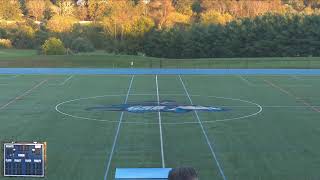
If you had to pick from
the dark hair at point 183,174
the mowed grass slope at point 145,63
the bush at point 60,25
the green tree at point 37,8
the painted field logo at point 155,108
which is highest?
the green tree at point 37,8

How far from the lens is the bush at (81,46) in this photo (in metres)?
69.0

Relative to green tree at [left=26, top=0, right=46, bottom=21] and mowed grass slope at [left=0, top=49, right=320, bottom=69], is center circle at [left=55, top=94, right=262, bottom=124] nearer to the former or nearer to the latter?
mowed grass slope at [left=0, top=49, right=320, bottom=69]

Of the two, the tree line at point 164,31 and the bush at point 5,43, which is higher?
the tree line at point 164,31

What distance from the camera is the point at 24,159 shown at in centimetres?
886

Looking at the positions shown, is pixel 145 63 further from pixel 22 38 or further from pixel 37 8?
pixel 37 8

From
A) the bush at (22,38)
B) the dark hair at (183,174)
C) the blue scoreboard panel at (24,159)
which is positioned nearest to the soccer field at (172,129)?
the blue scoreboard panel at (24,159)

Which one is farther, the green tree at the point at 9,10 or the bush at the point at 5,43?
the green tree at the point at 9,10

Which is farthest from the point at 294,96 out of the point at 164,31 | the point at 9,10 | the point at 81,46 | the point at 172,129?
the point at 9,10

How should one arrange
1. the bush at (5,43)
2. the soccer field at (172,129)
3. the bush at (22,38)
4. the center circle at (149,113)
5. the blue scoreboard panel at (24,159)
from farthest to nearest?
the bush at (22,38) → the bush at (5,43) → the center circle at (149,113) → the soccer field at (172,129) → the blue scoreboard panel at (24,159)

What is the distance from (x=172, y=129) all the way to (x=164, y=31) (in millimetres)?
49403

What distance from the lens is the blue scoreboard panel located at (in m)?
8.76

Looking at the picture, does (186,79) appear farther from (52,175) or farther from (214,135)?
(52,175)

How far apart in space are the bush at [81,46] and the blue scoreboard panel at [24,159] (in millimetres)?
60676

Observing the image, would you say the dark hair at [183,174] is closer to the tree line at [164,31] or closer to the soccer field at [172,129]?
the soccer field at [172,129]
